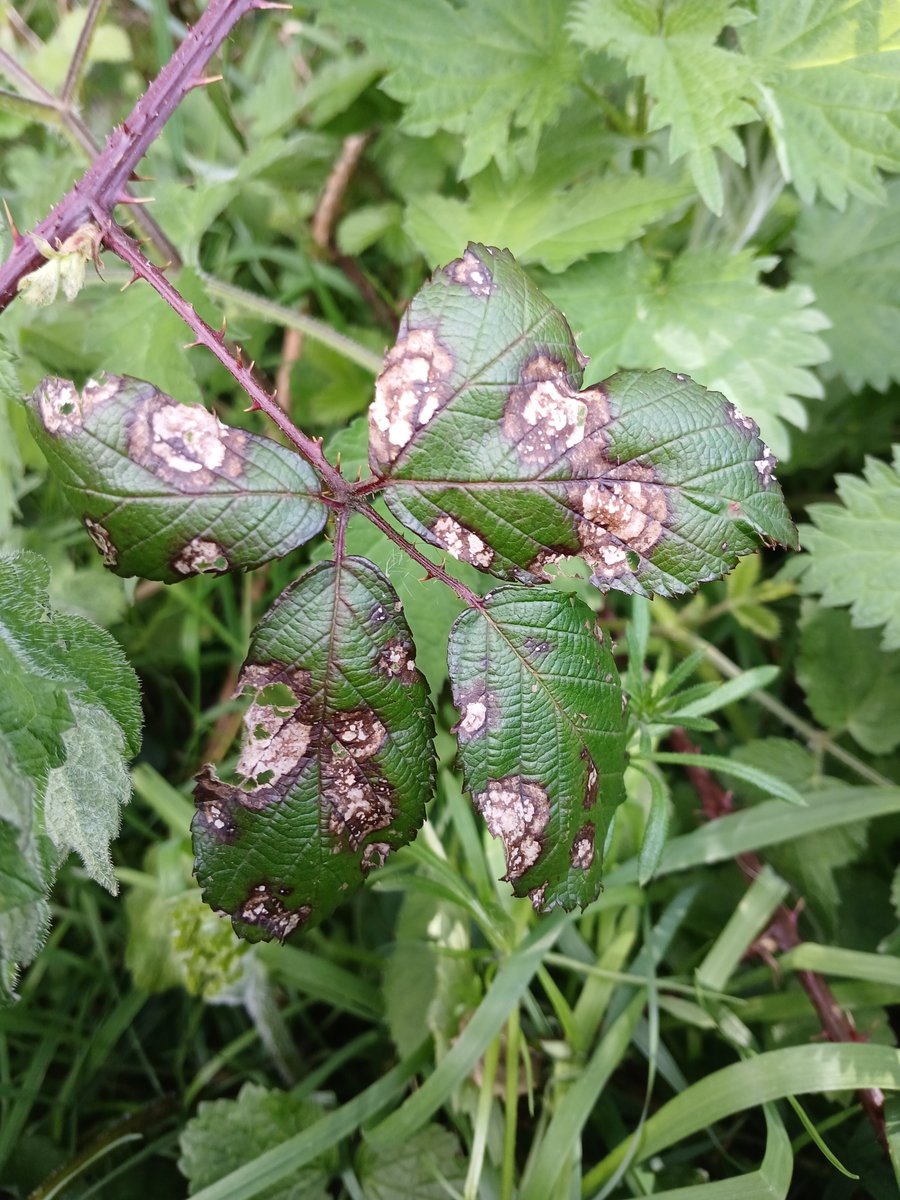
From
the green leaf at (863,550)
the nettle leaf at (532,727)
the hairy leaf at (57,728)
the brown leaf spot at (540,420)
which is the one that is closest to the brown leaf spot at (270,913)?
the hairy leaf at (57,728)

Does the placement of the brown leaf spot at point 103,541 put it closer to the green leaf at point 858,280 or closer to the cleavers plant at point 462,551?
the cleavers plant at point 462,551

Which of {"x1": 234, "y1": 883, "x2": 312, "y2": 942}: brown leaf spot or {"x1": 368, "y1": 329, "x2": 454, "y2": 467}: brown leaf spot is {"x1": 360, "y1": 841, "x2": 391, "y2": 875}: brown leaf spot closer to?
{"x1": 234, "y1": 883, "x2": 312, "y2": 942}: brown leaf spot

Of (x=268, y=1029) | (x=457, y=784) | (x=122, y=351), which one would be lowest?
(x=268, y=1029)

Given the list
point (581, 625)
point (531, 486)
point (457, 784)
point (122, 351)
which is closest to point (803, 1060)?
point (457, 784)

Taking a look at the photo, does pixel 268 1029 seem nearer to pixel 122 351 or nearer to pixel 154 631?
pixel 154 631

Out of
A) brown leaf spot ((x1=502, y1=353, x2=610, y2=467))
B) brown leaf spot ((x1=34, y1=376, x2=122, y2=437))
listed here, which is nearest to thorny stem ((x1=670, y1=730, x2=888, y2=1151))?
brown leaf spot ((x1=502, y1=353, x2=610, y2=467))

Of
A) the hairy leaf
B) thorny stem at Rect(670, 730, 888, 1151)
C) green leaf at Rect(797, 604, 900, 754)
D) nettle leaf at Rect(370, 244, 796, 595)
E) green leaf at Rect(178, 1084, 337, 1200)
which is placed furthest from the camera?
green leaf at Rect(797, 604, 900, 754)
